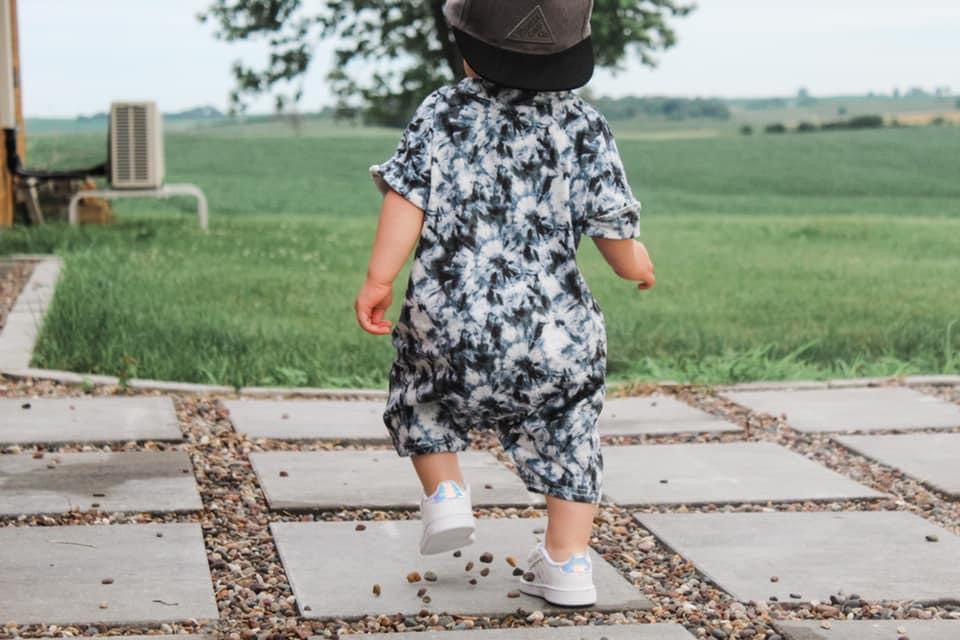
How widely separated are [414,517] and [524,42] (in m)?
1.37

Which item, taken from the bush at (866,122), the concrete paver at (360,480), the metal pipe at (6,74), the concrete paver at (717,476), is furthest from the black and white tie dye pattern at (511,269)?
the bush at (866,122)

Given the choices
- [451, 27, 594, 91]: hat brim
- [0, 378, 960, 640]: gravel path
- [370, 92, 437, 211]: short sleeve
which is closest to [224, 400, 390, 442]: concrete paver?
[0, 378, 960, 640]: gravel path

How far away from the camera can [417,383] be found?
10.7 ft

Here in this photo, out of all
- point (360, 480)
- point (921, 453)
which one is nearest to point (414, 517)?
point (360, 480)

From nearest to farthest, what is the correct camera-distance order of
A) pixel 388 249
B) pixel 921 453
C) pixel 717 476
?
pixel 388 249 < pixel 717 476 < pixel 921 453

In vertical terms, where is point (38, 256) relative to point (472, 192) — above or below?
below

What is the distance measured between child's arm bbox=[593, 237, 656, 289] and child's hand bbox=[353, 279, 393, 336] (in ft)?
1.60

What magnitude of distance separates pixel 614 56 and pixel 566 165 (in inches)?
523

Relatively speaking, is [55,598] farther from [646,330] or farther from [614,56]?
[614,56]

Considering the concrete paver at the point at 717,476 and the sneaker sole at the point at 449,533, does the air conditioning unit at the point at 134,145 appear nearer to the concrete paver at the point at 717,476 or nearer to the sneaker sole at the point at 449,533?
the concrete paver at the point at 717,476

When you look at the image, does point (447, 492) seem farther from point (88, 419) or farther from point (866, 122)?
point (866, 122)

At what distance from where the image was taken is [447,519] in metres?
3.19

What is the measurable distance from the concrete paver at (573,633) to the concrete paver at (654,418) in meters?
2.02

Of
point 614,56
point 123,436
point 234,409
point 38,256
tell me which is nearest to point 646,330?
point 234,409
